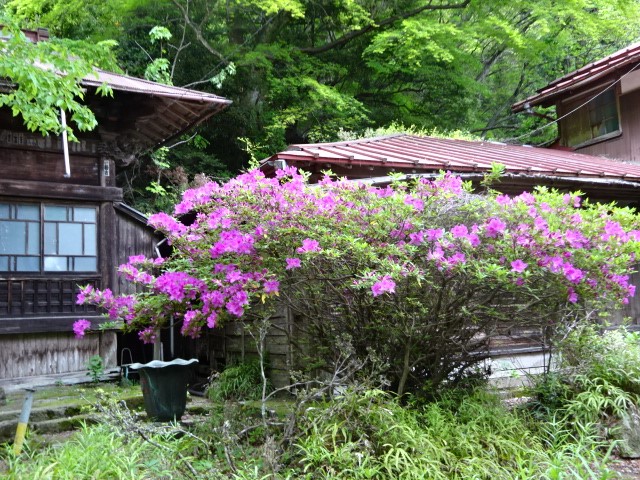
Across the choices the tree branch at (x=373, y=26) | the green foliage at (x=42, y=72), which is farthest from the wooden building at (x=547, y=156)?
the tree branch at (x=373, y=26)

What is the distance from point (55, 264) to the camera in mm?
9711

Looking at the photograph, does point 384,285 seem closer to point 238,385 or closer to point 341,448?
point 341,448

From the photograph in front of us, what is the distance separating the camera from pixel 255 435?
5484 millimetres

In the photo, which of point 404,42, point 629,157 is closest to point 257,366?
point 629,157

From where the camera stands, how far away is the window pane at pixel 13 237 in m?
9.34

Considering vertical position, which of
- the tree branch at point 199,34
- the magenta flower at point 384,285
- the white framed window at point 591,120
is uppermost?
the tree branch at point 199,34

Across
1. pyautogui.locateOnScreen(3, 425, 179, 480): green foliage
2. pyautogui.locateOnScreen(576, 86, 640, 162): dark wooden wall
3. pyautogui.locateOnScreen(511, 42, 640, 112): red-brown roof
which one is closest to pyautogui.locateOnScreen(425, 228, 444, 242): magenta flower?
pyautogui.locateOnScreen(3, 425, 179, 480): green foliage

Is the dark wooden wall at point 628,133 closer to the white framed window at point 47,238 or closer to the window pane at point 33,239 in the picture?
the white framed window at point 47,238

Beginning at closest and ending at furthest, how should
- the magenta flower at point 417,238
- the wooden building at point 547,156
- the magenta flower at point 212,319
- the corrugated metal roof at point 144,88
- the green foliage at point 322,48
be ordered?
1. the magenta flower at point 417,238
2. the magenta flower at point 212,319
3. the wooden building at point 547,156
4. the corrugated metal roof at point 144,88
5. the green foliage at point 322,48

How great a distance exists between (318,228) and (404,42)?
45.2ft

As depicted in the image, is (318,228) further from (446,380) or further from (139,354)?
(139,354)

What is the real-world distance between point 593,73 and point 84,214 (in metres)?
11.6

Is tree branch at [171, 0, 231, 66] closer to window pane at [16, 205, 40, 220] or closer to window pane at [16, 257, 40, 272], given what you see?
window pane at [16, 205, 40, 220]

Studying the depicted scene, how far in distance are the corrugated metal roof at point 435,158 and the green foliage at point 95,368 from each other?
15.1 feet
